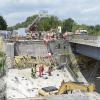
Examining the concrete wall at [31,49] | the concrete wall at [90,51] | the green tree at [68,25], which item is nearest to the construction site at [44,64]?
the concrete wall at [31,49]

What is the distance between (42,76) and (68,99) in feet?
98.0

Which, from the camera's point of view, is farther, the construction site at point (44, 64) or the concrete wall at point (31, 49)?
the concrete wall at point (31, 49)

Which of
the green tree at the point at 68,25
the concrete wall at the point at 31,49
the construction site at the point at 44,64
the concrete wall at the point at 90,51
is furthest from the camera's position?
the green tree at the point at 68,25

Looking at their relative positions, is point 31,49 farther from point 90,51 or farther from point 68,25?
point 68,25

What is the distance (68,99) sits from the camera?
17516mm

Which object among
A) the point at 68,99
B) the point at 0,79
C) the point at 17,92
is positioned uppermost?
the point at 0,79

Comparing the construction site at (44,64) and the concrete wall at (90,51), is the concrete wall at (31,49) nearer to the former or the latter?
the construction site at (44,64)

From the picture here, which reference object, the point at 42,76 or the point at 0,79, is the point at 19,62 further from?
the point at 0,79

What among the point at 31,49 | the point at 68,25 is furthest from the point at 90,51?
the point at 68,25

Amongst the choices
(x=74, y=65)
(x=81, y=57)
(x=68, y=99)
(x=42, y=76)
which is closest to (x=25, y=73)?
(x=42, y=76)

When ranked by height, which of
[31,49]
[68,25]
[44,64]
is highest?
[68,25]

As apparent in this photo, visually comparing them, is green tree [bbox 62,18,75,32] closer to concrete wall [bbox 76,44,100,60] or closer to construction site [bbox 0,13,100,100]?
construction site [bbox 0,13,100,100]

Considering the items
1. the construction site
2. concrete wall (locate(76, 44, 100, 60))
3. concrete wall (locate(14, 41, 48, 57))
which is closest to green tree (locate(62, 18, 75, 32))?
the construction site

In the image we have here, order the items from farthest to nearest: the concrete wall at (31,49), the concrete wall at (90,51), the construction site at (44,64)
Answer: the concrete wall at (31,49) < the construction site at (44,64) < the concrete wall at (90,51)
